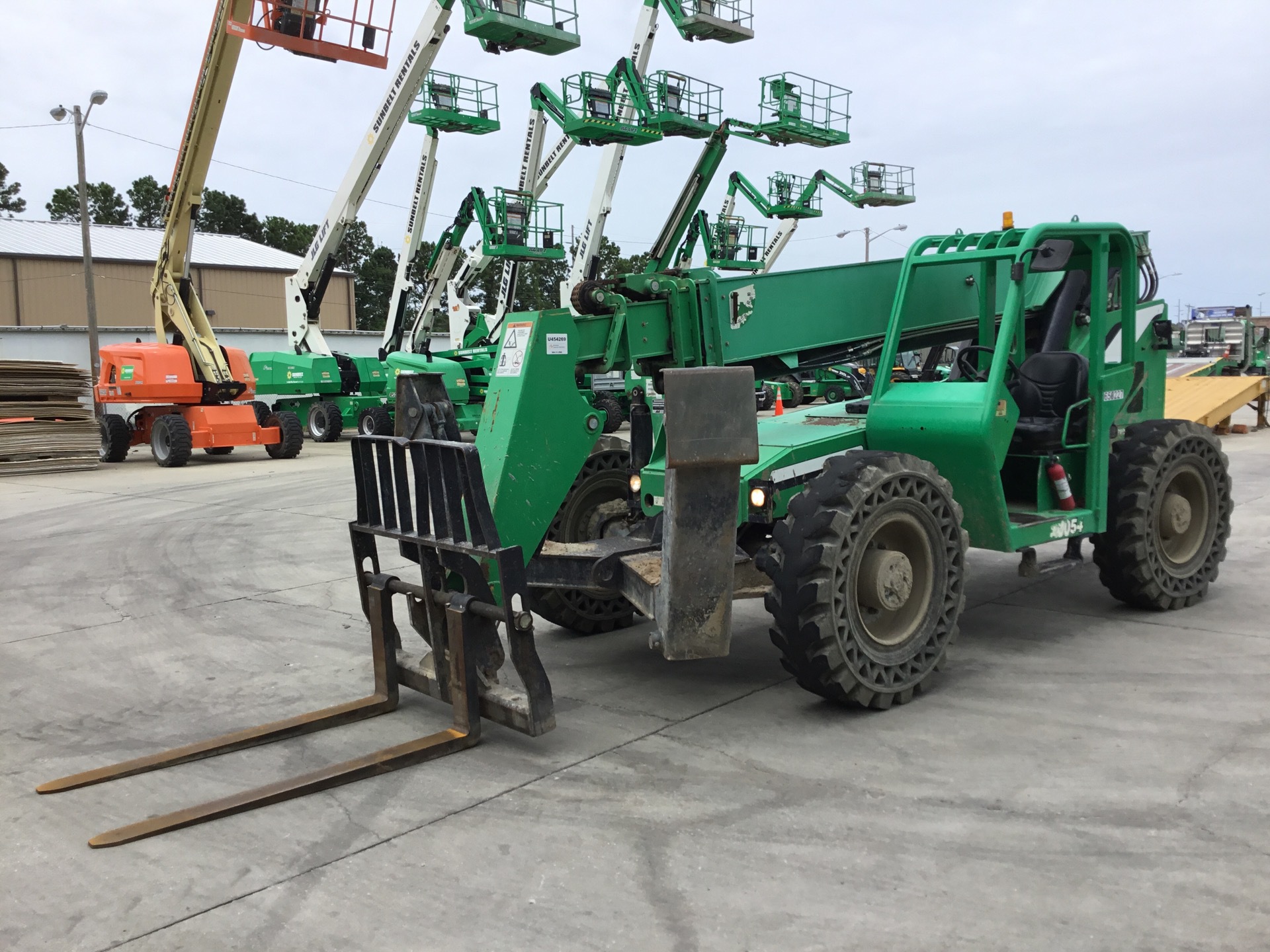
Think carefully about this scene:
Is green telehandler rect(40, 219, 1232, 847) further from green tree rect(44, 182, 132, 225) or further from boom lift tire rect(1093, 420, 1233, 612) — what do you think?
green tree rect(44, 182, 132, 225)

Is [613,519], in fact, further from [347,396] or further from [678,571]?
[347,396]

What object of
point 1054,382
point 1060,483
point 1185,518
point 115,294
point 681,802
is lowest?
point 681,802

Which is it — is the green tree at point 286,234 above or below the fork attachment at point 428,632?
above

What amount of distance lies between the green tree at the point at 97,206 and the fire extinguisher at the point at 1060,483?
6963 cm

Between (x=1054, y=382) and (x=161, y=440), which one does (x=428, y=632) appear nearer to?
(x=1054, y=382)

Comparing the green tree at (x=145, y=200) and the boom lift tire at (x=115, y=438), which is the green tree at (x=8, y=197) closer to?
the green tree at (x=145, y=200)

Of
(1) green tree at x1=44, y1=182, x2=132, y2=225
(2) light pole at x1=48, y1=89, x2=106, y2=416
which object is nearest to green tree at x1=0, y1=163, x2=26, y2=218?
(1) green tree at x1=44, y1=182, x2=132, y2=225

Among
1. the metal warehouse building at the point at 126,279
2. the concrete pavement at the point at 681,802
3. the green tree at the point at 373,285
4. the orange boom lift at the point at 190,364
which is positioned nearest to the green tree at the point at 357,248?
the green tree at the point at 373,285

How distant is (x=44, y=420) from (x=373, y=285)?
49380 mm

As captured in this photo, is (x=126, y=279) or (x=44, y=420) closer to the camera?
(x=44, y=420)

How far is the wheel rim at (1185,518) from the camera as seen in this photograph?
6785mm

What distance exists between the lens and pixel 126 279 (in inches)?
1726

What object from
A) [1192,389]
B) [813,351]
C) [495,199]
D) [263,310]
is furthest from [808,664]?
[263,310]

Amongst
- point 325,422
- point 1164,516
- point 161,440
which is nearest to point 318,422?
point 325,422
